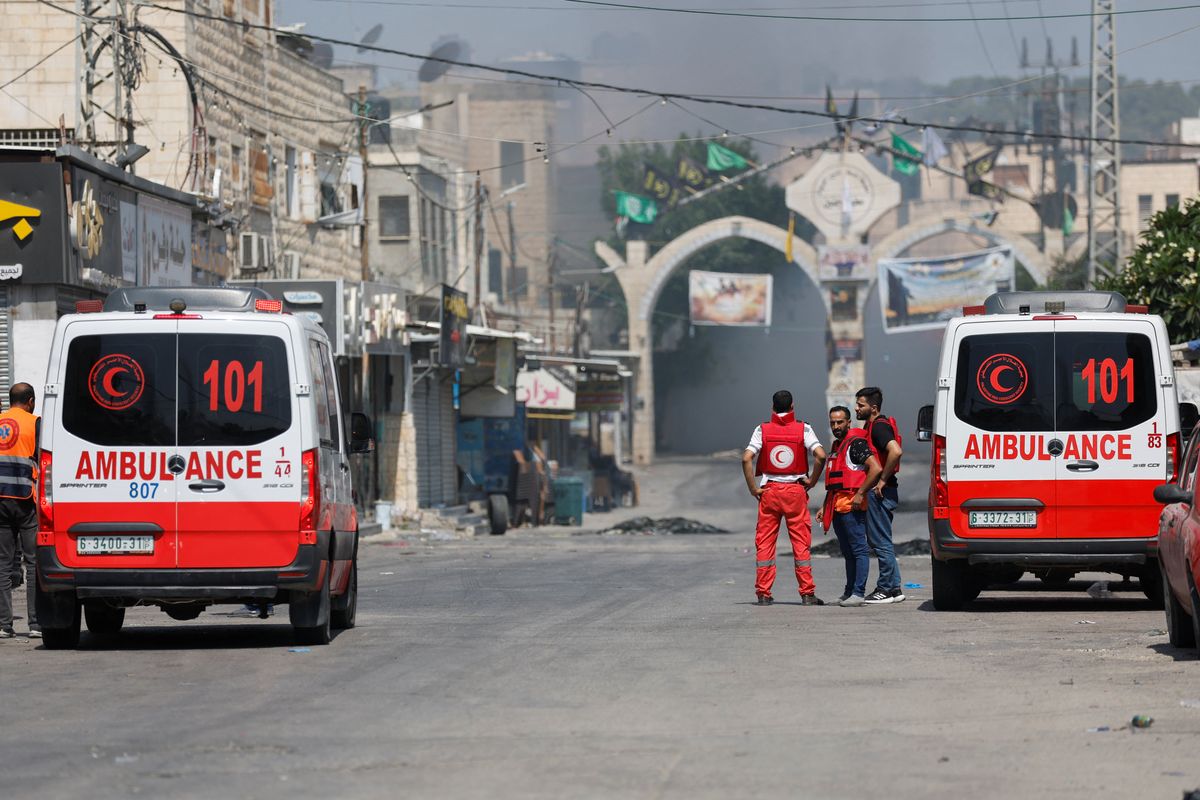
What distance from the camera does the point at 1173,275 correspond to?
2752 cm

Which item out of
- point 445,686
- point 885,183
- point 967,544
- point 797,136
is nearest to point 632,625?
point 967,544

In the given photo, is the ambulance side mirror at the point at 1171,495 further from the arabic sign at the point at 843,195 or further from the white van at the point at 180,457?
the arabic sign at the point at 843,195

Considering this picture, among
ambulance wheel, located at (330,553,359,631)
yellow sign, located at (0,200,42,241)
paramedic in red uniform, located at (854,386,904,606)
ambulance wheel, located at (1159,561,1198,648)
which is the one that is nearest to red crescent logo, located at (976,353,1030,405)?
paramedic in red uniform, located at (854,386,904,606)

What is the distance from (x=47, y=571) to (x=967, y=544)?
24.4 ft

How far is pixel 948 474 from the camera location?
631 inches

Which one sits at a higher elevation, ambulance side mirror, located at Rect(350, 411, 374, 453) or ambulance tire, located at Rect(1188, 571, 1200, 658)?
ambulance side mirror, located at Rect(350, 411, 374, 453)

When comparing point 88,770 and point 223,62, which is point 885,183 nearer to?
point 223,62

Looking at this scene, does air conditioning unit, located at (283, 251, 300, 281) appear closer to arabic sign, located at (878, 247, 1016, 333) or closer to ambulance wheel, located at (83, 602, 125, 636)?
ambulance wheel, located at (83, 602, 125, 636)

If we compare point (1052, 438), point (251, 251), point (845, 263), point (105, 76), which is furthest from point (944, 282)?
point (1052, 438)

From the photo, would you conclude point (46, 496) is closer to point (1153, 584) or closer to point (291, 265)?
point (1153, 584)

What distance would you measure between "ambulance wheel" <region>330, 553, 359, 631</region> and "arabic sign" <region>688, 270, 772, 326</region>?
6815cm

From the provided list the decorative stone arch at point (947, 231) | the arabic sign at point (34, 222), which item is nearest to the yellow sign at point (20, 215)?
the arabic sign at point (34, 222)

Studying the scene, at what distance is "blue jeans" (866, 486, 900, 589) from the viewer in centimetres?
1691

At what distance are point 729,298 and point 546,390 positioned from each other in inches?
995
